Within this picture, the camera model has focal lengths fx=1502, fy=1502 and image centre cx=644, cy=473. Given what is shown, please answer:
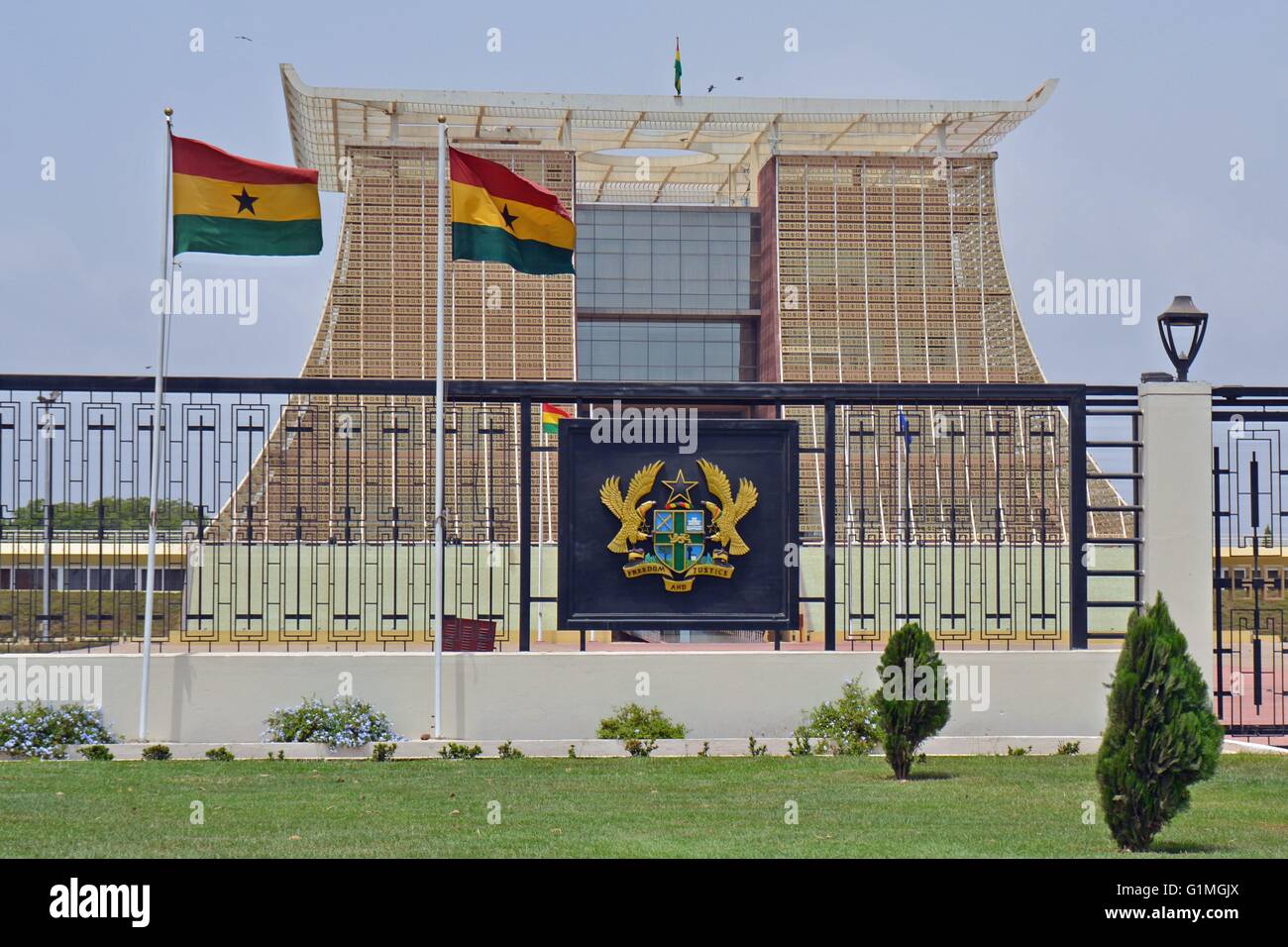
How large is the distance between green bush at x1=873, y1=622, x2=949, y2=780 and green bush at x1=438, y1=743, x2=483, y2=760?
3.61m

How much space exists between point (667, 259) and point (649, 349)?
3742 mm

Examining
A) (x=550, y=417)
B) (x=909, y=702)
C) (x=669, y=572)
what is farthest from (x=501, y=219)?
(x=550, y=417)

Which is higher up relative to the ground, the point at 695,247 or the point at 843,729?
the point at 695,247

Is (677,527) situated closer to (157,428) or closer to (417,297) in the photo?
(157,428)

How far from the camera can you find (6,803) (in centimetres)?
1011

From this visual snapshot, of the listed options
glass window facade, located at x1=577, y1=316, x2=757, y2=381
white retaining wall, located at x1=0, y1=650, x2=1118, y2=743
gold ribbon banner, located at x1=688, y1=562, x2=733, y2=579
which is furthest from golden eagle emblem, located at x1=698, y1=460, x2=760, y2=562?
glass window facade, located at x1=577, y1=316, x2=757, y2=381

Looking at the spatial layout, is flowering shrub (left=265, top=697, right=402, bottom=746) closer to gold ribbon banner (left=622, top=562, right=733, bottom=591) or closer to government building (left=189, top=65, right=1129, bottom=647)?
gold ribbon banner (left=622, top=562, right=733, bottom=591)

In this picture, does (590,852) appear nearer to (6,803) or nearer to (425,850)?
(425,850)

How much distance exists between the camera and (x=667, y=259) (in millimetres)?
61281

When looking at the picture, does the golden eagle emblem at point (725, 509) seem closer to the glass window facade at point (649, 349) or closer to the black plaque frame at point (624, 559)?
the black plaque frame at point (624, 559)

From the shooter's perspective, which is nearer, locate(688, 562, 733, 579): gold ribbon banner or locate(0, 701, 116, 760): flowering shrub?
locate(0, 701, 116, 760): flowering shrub

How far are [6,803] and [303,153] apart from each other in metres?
54.4

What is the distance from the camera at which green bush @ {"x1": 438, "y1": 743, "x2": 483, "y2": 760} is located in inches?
518
